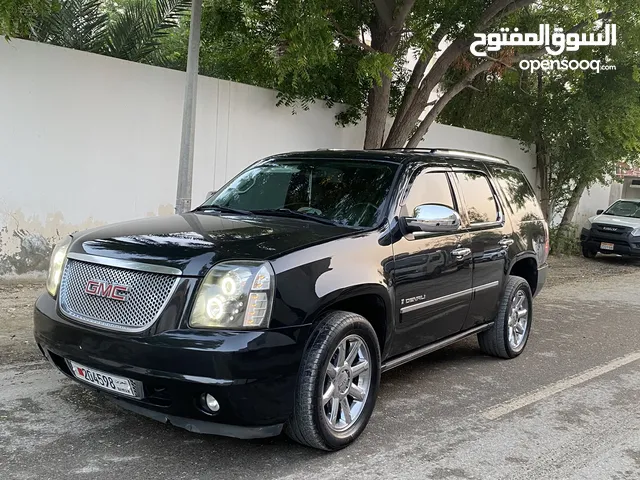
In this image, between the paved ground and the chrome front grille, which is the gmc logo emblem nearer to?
the chrome front grille

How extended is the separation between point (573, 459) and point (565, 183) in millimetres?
13389

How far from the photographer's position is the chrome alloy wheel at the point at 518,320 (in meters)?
5.94

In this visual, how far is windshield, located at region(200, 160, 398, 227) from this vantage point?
4.48m

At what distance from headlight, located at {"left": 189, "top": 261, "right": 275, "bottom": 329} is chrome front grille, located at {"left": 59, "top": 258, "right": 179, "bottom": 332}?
7.5 inches

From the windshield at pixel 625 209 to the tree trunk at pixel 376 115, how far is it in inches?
325

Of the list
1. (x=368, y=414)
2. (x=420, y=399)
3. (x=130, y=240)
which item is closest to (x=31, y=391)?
(x=130, y=240)

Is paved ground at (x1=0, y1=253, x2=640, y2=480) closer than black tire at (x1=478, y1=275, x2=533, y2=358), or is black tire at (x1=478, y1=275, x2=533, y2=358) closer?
paved ground at (x1=0, y1=253, x2=640, y2=480)

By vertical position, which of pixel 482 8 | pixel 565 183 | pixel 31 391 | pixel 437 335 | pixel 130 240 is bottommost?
pixel 31 391

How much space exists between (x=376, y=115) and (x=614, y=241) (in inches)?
287

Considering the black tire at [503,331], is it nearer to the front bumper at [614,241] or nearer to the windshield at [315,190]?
the windshield at [315,190]

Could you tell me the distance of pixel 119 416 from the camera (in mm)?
4094

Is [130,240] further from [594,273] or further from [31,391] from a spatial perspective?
[594,273]

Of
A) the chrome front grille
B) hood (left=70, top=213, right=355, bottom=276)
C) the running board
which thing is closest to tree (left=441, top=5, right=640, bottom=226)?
the running board

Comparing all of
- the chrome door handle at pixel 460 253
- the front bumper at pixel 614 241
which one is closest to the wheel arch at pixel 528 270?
the chrome door handle at pixel 460 253
